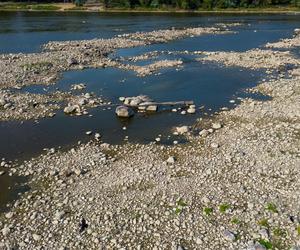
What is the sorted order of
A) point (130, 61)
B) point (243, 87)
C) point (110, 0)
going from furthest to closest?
point (110, 0) → point (130, 61) → point (243, 87)

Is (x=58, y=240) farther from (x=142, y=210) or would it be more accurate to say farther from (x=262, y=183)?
(x=262, y=183)

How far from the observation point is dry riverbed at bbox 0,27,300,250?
14477 millimetres

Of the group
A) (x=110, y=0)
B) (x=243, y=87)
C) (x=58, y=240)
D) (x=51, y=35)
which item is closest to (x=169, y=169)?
(x=58, y=240)

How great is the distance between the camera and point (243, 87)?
107 ft

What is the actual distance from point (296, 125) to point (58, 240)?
16593 millimetres

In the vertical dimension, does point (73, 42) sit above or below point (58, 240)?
above

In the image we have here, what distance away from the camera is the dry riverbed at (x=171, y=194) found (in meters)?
14.5

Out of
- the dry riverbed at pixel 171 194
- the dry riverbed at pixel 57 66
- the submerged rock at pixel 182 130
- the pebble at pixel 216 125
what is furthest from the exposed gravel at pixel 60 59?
the pebble at pixel 216 125

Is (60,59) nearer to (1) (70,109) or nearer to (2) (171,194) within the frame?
(1) (70,109)

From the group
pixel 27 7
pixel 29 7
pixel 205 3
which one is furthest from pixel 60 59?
pixel 27 7

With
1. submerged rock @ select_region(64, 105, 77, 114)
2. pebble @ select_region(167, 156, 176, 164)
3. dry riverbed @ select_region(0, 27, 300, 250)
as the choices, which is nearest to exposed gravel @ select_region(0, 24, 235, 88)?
submerged rock @ select_region(64, 105, 77, 114)

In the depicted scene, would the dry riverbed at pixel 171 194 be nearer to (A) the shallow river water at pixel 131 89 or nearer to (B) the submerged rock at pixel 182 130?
(B) the submerged rock at pixel 182 130

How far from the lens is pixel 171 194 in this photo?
55.8ft

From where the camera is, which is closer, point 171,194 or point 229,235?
point 229,235
